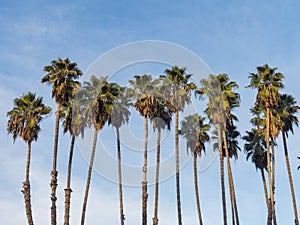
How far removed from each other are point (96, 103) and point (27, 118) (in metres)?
7.48

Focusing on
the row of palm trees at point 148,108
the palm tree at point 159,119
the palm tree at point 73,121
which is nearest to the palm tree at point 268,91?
the row of palm trees at point 148,108

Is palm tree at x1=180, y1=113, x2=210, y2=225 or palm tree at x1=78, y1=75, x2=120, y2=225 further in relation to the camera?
palm tree at x1=180, y1=113, x2=210, y2=225

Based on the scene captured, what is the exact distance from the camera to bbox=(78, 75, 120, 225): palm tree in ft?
169

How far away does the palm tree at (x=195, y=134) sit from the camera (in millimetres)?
58969

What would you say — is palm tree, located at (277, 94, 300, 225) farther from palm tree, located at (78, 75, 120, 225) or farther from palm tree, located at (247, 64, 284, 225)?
palm tree, located at (78, 75, 120, 225)

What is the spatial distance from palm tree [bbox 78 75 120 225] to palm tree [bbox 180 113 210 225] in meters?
10.4

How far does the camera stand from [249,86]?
5575 cm

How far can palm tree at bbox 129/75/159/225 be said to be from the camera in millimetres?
50250

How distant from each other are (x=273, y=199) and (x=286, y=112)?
32.3 feet

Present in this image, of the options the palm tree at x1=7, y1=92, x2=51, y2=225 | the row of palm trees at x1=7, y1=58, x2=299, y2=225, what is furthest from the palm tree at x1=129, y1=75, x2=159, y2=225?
the palm tree at x1=7, y1=92, x2=51, y2=225

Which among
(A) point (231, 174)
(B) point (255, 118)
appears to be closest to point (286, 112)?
(B) point (255, 118)

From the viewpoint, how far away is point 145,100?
175 ft

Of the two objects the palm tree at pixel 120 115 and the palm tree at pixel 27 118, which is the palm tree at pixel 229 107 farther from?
the palm tree at pixel 27 118

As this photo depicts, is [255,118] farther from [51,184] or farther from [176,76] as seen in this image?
[51,184]
